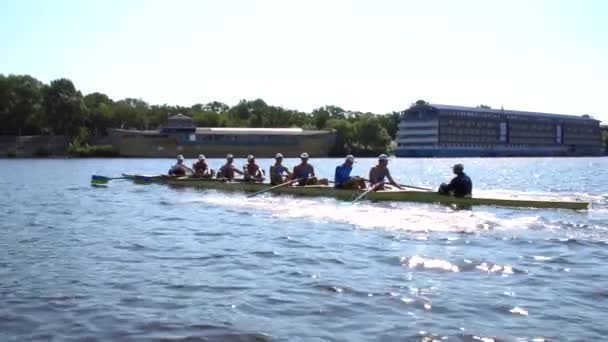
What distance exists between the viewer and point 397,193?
2227cm

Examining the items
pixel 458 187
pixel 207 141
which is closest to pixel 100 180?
pixel 458 187

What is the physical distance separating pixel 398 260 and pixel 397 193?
1020 centimetres

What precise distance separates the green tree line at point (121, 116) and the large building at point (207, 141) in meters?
9.51

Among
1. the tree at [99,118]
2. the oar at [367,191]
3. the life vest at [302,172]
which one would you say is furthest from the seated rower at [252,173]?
the tree at [99,118]

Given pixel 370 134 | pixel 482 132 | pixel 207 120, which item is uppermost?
pixel 207 120

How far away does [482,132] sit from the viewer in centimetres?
16225

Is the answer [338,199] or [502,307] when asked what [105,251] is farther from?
[338,199]

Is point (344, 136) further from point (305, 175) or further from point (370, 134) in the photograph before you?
point (305, 175)

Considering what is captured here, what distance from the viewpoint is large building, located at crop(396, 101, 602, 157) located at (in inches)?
6171

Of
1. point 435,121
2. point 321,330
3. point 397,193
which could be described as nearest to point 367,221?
point 397,193

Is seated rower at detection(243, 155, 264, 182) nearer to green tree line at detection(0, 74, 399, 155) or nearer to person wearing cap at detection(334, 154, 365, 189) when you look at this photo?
person wearing cap at detection(334, 154, 365, 189)

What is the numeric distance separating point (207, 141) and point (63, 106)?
91.1ft

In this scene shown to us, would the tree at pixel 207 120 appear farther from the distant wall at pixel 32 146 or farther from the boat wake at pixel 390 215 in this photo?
the boat wake at pixel 390 215

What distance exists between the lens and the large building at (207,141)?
125750 millimetres
